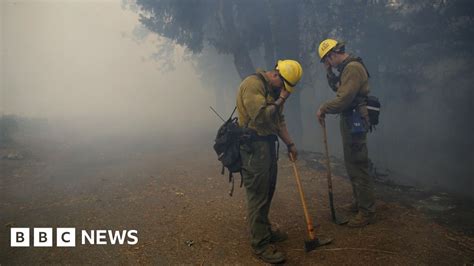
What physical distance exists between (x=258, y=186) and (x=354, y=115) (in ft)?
5.99

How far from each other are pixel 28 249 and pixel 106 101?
50506 millimetres

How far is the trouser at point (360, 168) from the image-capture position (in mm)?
4738

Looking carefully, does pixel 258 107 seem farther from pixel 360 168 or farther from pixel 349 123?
pixel 360 168

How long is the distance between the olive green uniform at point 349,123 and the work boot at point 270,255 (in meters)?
1.57

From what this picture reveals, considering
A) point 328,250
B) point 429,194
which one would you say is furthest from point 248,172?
point 429,194

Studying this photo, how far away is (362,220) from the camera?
4.65m

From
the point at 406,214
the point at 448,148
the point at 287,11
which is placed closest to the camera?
the point at 406,214

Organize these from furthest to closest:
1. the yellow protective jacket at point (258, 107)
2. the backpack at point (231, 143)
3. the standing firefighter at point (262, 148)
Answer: the backpack at point (231, 143), the standing firefighter at point (262, 148), the yellow protective jacket at point (258, 107)

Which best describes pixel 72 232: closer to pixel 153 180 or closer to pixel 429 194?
pixel 153 180

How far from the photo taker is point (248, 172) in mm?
4023

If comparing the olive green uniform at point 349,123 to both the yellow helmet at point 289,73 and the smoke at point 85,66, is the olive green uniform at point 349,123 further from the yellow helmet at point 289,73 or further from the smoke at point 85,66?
the smoke at point 85,66

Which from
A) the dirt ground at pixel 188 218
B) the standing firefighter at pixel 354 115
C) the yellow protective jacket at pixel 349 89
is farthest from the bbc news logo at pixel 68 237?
the yellow protective jacket at pixel 349 89

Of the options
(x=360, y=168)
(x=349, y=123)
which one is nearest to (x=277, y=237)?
(x=360, y=168)

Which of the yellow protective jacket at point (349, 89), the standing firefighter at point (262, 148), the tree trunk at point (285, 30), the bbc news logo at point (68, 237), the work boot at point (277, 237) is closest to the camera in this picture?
the standing firefighter at point (262, 148)
